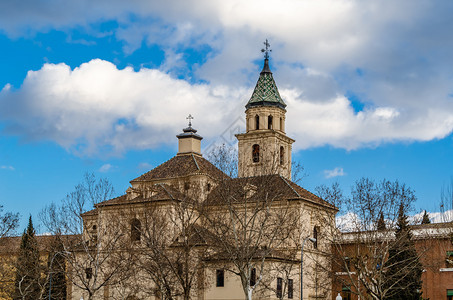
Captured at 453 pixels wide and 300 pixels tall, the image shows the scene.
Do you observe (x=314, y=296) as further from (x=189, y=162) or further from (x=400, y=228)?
(x=189, y=162)

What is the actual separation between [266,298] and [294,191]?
11668 mm

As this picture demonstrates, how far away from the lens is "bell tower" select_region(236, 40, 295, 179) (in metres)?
72.1

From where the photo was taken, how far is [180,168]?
2719 inches

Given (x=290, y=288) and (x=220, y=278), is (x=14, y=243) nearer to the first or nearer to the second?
(x=220, y=278)

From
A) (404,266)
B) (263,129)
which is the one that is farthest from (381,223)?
(263,129)

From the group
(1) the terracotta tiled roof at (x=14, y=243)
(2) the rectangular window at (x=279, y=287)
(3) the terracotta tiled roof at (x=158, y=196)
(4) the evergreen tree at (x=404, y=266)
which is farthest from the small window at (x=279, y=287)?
(1) the terracotta tiled roof at (x=14, y=243)

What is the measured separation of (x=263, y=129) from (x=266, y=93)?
14.5 ft

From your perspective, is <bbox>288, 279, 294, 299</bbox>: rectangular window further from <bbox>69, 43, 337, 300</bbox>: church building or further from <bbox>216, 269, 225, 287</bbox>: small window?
<bbox>216, 269, 225, 287</bbox>: small window

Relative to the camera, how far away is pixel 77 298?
64.2 meters

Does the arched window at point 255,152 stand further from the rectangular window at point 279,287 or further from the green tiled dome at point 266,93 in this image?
the rectangular window at point 279,287

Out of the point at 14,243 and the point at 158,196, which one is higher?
the point at 158,196

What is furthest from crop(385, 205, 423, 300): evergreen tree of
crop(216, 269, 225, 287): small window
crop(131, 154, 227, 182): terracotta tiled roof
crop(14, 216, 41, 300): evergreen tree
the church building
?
crop(14, 216, 41, 300): evergreen tree

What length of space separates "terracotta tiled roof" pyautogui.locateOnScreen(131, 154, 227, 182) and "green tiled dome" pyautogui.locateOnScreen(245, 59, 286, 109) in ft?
30.6

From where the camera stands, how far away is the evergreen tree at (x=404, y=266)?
49.9m
